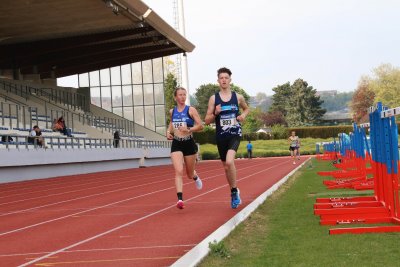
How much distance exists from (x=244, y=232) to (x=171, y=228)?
1.19 metres

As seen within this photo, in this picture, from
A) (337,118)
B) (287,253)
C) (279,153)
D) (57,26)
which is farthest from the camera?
(337,118)

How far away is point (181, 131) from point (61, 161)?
21.2 meters

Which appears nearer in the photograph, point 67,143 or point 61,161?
point 61,161

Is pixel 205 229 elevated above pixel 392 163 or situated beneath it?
situated beneath

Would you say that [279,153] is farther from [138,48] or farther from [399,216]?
[399,216]

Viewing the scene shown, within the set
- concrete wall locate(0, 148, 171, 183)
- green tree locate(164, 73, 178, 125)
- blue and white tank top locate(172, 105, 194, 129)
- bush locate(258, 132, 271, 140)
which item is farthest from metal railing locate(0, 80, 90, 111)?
green tree locate(164, 73, 178, 125)

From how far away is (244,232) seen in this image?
8352 mm

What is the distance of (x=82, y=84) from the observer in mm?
60312

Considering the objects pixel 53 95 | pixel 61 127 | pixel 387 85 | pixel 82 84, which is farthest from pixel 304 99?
pixel 61 127

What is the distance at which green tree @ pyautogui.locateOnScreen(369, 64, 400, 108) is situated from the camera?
116 m

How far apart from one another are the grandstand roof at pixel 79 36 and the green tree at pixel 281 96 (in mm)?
114524

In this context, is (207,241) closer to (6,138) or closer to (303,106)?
(6,138)

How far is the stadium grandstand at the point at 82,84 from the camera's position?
32.0 m

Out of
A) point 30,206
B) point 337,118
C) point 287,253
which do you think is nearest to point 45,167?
point 30,206
